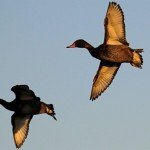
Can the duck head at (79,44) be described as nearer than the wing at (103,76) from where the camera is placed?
Yes

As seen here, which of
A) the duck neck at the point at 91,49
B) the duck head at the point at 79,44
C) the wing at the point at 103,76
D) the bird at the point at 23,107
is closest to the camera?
the bird at the point at 23,107

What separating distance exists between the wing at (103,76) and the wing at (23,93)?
2.73 meters

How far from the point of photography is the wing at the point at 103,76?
3188cm

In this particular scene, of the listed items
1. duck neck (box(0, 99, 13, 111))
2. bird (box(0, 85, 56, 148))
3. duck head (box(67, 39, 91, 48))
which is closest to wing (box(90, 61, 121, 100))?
duck head (box(67, 39, 91, 48))

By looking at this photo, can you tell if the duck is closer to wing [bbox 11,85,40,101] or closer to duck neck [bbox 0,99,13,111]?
wing [bbox 11,85,40,101]

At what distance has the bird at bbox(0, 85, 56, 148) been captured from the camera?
97.6 feet

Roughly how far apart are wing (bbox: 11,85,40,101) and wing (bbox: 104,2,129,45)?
3.06 metres

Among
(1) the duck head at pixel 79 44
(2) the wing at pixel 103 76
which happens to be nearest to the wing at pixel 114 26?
(1) the duck head at pixel 79 44

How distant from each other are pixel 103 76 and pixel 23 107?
3.47 m

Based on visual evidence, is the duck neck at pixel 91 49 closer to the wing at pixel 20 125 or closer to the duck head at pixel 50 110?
the duck head at pixel 50 110

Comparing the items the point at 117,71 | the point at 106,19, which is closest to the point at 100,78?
the point at 117,71

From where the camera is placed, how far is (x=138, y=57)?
3039 cm

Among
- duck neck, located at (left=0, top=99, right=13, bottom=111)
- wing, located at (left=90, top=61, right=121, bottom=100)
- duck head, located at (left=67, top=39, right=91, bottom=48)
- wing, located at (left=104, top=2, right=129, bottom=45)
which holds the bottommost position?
duck neck, located at (left=0, top=99, right=13, bottom=111)

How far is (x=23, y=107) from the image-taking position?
30188mm
